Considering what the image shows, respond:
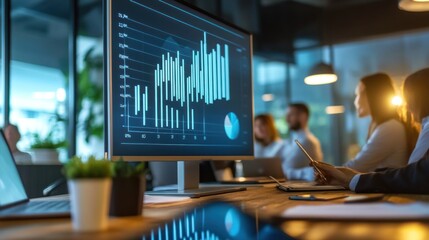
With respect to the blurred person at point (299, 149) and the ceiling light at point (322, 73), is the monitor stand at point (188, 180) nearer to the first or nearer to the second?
the blurred person at point (299, 149)

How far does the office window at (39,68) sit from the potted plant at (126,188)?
4.38 meters

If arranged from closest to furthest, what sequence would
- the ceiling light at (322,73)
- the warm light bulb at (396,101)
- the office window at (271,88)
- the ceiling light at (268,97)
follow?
the warm light bulb at (396,101) → the ceiling light at (322,73) → the office window at (271,88) → the ceiling light at (268,97)

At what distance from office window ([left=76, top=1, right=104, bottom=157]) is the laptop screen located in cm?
517

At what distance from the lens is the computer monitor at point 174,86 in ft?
4.30

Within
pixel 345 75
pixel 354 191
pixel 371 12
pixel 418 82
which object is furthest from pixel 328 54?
pixel 354 191

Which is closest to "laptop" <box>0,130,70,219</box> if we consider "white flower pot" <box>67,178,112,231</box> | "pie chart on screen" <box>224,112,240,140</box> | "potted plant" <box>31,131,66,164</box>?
"white flower pot" <box>67,178,112,231</box>

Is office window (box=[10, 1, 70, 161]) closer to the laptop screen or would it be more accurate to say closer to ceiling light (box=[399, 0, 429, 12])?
ceiling light (box=[399, 0, 429, 12])

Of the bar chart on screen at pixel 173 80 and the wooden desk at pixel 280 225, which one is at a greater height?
the bar chart on screen at pixel 173 80

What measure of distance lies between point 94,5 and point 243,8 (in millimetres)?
2176

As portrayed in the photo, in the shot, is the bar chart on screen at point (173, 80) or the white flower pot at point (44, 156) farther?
the white flower pot at point (44, 156)

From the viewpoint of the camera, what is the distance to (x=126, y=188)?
3.04 ft

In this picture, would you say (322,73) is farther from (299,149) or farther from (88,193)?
(88,193)

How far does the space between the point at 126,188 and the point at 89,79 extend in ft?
19.7

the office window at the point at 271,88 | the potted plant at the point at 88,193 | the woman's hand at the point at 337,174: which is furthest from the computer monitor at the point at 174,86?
the office window at the point at 271,88
